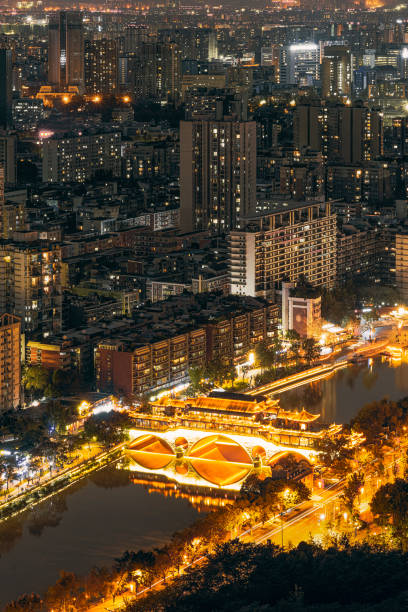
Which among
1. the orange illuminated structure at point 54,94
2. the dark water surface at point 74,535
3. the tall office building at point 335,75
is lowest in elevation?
the dark water surface at point 74,535

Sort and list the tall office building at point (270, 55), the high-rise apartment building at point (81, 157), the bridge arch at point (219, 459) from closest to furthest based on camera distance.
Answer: the bridge arch at point (219, 459)
the high-rise apartment building at point (81, 157)
the tall office building at point (270, 55)

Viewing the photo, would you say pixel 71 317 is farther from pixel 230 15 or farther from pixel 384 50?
pixel 230 15

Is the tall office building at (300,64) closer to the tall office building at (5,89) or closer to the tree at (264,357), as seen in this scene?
the tall office building at (5,89)

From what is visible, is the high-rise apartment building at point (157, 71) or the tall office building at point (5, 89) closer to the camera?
the tall office building at point (5, 89)

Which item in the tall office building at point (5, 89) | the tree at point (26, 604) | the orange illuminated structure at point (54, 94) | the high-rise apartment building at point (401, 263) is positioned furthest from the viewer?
the orange illuminated structure at point (54, 94)

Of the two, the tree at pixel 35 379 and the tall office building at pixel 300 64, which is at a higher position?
the tall office building at pixel 300 64

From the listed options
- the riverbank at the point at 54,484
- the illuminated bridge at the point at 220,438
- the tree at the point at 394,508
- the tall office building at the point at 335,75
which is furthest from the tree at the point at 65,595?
the tall office building at the point at 335,75
